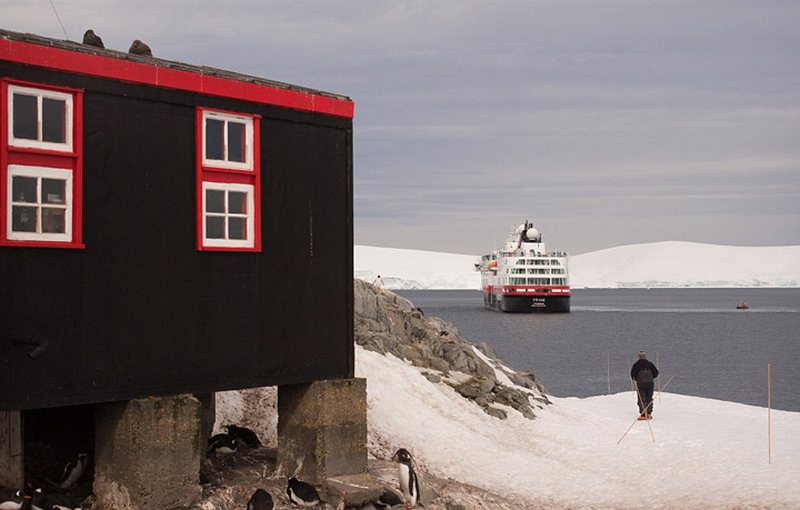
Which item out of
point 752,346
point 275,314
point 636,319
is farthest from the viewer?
point 636,319

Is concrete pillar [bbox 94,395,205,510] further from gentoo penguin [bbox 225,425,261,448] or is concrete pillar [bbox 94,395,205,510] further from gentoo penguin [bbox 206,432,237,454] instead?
gentoo penguin [bbox 225,425,261,448]

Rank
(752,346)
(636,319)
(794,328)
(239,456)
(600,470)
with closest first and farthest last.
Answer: (239,456)
(600,470)
(752,346)
(794,328)
(636,319)

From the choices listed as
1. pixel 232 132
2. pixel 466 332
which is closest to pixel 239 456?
pixel 232 132

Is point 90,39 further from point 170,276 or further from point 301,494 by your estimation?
point 301,494

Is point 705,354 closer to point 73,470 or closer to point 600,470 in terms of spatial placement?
point 600,470

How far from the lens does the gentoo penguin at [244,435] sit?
61.0 feet

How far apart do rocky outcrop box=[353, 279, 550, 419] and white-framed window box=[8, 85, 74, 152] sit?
1418 cm

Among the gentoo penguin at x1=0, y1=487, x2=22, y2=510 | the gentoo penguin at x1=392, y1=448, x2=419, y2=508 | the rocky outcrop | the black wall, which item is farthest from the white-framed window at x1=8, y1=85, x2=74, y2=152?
the rocky outcrop

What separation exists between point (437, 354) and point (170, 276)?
18601mm

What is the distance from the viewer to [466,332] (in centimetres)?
10506

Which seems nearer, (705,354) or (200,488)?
(200,488)

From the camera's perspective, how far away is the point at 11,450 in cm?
1436

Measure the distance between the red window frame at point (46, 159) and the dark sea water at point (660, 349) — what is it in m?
29.1

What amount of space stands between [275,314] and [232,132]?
289 centimetres
